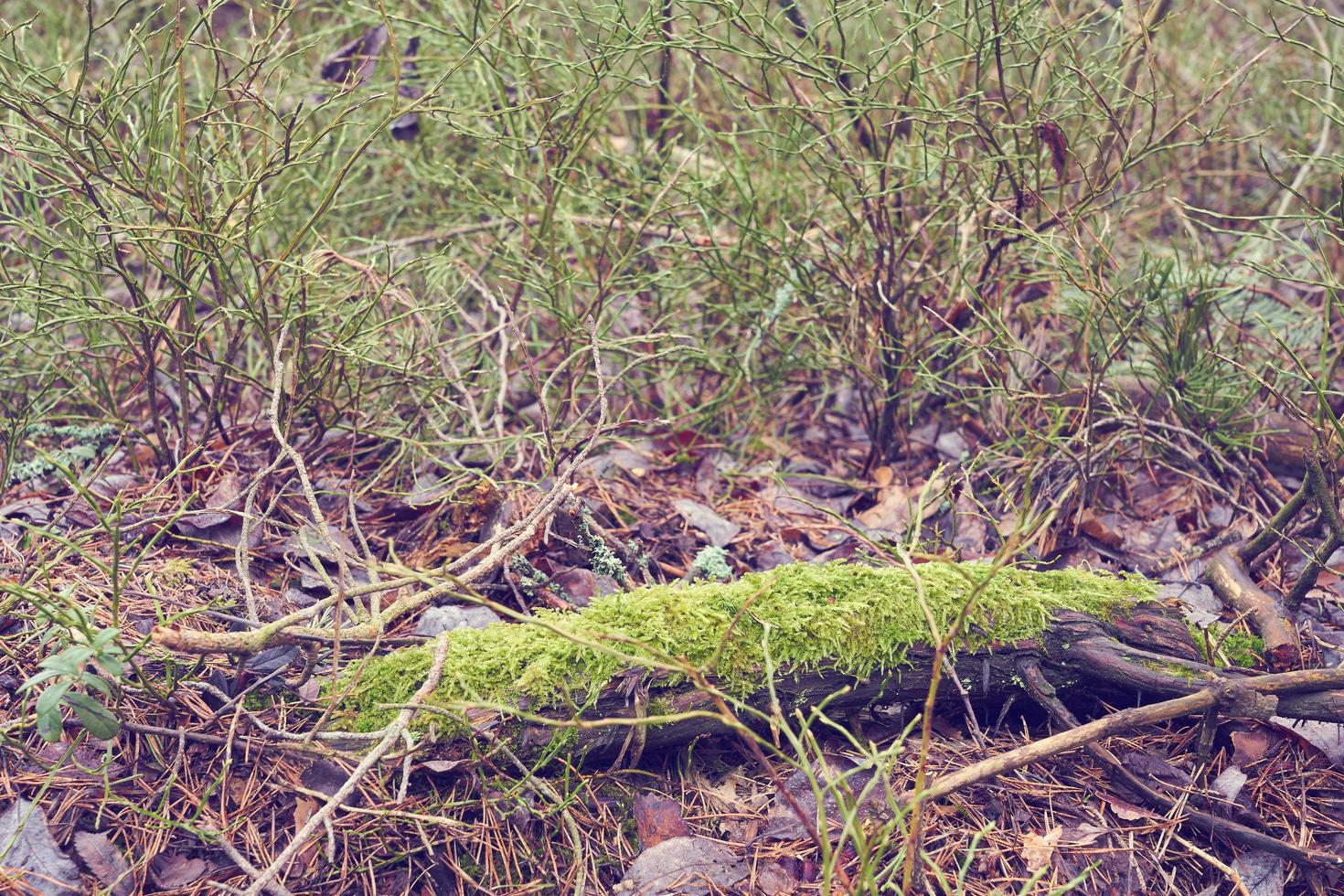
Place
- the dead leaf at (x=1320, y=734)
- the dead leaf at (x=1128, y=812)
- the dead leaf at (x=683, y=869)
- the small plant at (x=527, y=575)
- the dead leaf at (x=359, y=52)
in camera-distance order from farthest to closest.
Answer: the dead leaf at (x=359, y=52) < the small plant at (x=527, y=575) < the dead leaf at (x=1320, y=734) < the dead leaf at (x=1128, y=812) < the dead leaf at (x=683, y=869)

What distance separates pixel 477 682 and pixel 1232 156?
4.38m

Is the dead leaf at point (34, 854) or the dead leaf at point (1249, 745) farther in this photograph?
the dead leaf at point (1249, 745)

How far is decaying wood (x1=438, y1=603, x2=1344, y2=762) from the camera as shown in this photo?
1957 millimetres

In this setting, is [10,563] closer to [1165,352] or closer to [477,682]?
[477,682]

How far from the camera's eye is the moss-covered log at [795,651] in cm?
195

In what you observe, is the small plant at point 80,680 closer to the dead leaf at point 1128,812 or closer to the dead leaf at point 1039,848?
the dead leaf at point 1039,848

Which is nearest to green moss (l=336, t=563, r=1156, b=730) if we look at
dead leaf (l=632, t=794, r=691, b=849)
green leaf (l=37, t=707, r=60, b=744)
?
dead leaf (l=632, t=794, r=691, b=849)

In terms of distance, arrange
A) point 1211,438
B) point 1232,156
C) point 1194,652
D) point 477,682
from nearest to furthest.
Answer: point 477,682
point 1194,652
point 1211,438
point 1232,156

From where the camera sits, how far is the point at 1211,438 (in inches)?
117

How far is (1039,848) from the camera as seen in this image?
1.94 metres

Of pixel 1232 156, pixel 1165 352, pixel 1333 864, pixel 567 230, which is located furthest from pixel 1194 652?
pixel 1232 156

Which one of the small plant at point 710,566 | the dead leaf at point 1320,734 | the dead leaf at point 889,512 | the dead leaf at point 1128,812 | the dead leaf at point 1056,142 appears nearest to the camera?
the dead leaf at point 1128,812

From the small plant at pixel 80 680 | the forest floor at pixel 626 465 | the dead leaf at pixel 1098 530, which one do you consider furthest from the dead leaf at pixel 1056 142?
the small plant at pixel 80 680

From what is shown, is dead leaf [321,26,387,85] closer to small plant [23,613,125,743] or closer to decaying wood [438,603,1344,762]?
small plant [23,613,125,743]
